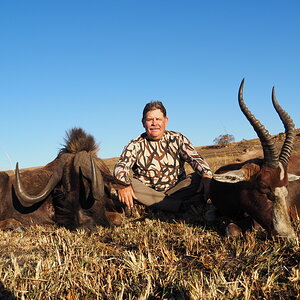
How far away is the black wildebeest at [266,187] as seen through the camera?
392 centimetres

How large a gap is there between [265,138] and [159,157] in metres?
2.47

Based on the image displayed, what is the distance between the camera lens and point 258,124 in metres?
4.17

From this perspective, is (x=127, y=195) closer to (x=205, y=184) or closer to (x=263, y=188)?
(x=205, y=184)

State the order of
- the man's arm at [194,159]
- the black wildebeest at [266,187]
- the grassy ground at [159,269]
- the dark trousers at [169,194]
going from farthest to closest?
the dark trousers at [169,194], the man's arm at [194,159], the black wildebeest at [266,187], the grassy ground at [159,269]

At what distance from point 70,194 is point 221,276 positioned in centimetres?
324

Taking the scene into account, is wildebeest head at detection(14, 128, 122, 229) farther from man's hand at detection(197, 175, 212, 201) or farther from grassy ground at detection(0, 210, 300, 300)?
man's hand at detection(197, 175, 212, 201)

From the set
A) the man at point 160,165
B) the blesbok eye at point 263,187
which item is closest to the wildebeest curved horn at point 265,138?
the blesbok eye at point 263,187

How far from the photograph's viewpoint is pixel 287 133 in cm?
441

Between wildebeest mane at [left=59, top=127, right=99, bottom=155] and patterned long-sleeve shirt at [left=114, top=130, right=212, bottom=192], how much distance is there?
0.75 meters

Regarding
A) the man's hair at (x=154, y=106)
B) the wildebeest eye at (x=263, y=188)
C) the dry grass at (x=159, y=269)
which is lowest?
the dry grass at (x=159, y=269)

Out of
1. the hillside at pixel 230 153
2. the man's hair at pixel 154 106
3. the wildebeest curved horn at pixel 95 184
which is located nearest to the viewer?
the wildebeest curved horn at pixel 95 184

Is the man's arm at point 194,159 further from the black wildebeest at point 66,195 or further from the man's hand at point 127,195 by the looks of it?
the black wildebeest at point 66,195

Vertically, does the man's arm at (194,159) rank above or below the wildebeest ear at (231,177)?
above

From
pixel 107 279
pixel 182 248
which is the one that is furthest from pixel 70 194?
pixel 107 279
